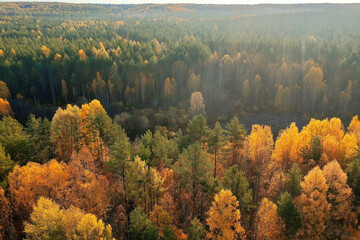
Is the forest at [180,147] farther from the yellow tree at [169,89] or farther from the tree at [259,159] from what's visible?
the yellow tree at [169,89]

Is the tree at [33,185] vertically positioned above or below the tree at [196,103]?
above

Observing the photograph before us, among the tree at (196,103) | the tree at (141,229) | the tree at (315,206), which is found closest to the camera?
the tree at (141,229)

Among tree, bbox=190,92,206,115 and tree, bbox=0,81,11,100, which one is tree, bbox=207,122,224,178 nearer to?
tree, bbox=190,92,206,115

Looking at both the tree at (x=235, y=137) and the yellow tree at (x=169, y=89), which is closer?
the tree at (x=235, y=137)

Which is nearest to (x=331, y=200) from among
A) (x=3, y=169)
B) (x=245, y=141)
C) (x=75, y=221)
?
(x=245, y=141)

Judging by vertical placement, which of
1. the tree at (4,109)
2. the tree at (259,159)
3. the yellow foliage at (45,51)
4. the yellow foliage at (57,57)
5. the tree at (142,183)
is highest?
the yellow foliage at (45,51)

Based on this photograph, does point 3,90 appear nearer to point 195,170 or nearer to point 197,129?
point 197,129

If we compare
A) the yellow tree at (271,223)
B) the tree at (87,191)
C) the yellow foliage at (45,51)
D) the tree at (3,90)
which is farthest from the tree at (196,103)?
the yellow foliage at (45,51)

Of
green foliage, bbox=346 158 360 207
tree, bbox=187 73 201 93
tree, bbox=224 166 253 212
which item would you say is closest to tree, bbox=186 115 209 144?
tree, bbox=224 166 253 212
